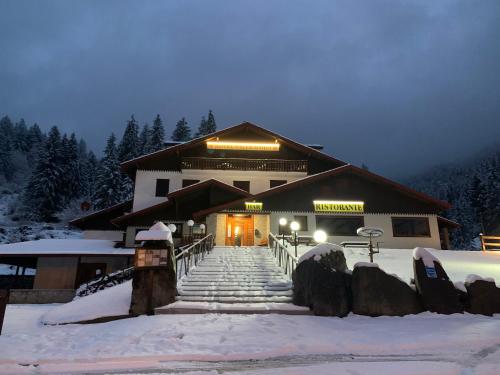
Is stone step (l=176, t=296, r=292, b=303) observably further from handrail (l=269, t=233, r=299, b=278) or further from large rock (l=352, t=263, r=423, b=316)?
Result: large rock (l=352, t=263, r=423, b=316)

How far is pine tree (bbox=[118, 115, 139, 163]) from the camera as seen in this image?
157ft

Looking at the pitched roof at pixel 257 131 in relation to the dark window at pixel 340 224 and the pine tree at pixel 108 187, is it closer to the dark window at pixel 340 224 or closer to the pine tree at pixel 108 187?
the dark window at pixel 340 224

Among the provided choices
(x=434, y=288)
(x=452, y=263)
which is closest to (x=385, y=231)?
(x=452, y=263)

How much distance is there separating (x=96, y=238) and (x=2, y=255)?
330 inches

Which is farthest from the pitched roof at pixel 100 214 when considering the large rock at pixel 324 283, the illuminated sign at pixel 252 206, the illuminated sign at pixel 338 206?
the large rock at pixel 324 283

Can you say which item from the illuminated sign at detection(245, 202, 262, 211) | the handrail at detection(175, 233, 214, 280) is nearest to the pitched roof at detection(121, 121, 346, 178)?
the illuminated sign at detection(245, 202, 262, 211)

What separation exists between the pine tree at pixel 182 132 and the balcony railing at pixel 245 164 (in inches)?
910

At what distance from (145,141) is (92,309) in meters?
47.1

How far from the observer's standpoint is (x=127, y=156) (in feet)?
157

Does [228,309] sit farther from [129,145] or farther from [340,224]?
[129,145]

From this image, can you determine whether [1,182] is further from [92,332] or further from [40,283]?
[92,332]

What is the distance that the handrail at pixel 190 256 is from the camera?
12.5 metres

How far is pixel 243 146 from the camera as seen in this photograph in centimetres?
2909

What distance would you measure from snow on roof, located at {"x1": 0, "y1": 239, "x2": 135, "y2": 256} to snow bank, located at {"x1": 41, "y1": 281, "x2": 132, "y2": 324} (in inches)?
432
